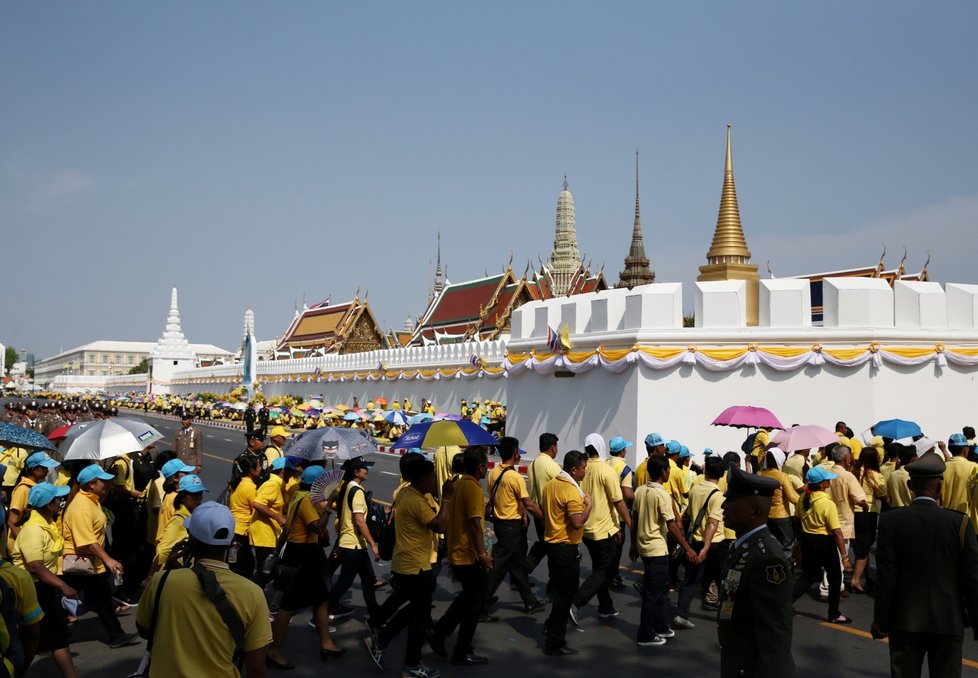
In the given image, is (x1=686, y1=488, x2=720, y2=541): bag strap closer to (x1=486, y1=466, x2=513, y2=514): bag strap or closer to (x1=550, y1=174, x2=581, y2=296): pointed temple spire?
(x1=486, y1=466, x2=513, y2=514): bag strap

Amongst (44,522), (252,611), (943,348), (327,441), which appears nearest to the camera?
(252,611)

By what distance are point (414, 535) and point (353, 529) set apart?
4.12 feet

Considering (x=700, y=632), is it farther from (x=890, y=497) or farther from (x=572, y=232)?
(x=572, y=232)

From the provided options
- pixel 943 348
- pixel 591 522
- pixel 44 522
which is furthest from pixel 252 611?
pixel 943 348

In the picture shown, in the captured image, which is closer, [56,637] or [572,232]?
[56,637]

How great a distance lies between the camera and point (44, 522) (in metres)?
6.12

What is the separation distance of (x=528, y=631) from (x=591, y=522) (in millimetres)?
1109

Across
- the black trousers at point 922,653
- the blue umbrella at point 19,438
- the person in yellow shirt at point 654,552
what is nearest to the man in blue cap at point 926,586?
the black trousers at point 922,653

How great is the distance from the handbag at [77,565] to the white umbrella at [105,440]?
1992 mm

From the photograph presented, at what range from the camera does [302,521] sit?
6805mm

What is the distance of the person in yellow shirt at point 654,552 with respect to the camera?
7238 millimetres

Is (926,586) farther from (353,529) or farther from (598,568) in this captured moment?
(353,529)

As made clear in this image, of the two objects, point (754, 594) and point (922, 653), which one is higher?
point (754, 594)

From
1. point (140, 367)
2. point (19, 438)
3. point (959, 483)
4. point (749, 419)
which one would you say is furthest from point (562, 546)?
point (140, 367)
